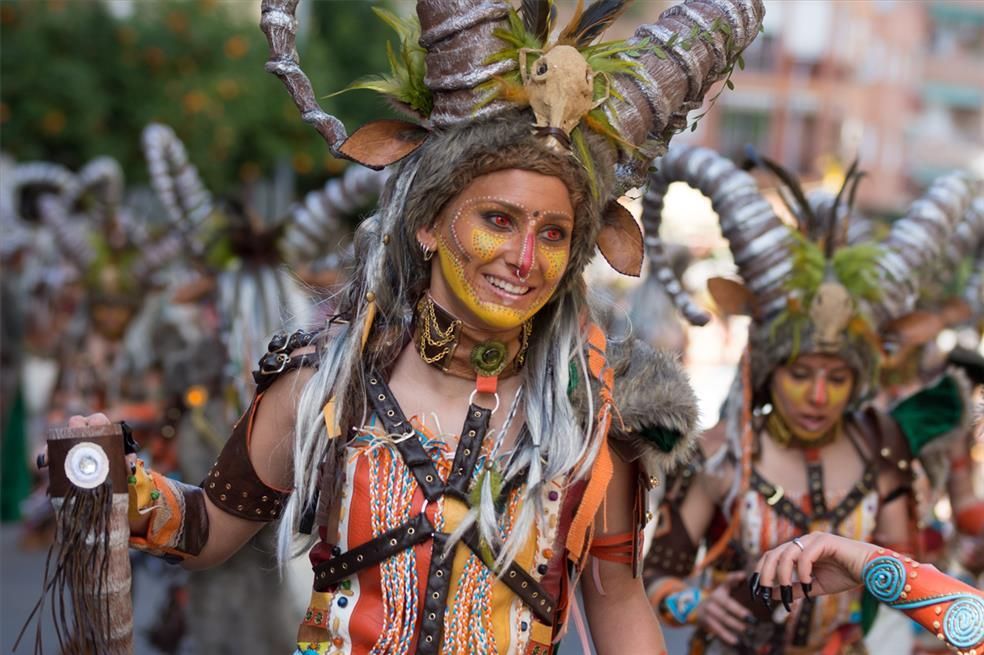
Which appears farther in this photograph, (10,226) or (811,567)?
(10,226)

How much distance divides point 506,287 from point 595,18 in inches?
24.6

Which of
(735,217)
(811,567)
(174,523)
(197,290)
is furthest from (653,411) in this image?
(197,290)

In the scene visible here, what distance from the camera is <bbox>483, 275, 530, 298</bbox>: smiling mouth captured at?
3.19 m

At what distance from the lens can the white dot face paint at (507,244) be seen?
10.4 feet

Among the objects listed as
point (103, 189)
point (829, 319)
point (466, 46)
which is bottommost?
point (829, 319)

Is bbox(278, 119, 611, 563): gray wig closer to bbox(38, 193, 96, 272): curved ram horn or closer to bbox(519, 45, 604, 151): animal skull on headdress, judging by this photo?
bbox(519, 45, 604, 151): animal skull on headdress

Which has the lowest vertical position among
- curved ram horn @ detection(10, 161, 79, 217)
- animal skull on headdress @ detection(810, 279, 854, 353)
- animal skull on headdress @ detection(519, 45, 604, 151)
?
animal skull on headdress @ detection(810, 279, 854, 353)

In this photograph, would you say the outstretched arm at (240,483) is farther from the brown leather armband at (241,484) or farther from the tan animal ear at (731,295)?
the tan animal ear at (731,295)

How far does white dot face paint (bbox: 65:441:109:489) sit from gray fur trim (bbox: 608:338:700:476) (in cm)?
107

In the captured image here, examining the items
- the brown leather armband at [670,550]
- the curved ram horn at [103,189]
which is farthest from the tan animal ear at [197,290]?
the curved ram horn at [103,189]

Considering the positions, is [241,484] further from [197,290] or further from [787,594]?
[197,290]

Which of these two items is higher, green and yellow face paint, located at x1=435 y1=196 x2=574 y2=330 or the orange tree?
the orange tree

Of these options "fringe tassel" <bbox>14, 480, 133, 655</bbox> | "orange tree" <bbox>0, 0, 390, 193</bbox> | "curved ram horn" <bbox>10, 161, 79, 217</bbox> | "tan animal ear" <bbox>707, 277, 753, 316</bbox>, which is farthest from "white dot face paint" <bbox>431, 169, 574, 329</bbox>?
"orange tree" <bbox>0, 0, 390, 193</bbox>

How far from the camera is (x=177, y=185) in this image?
7.55 metres
